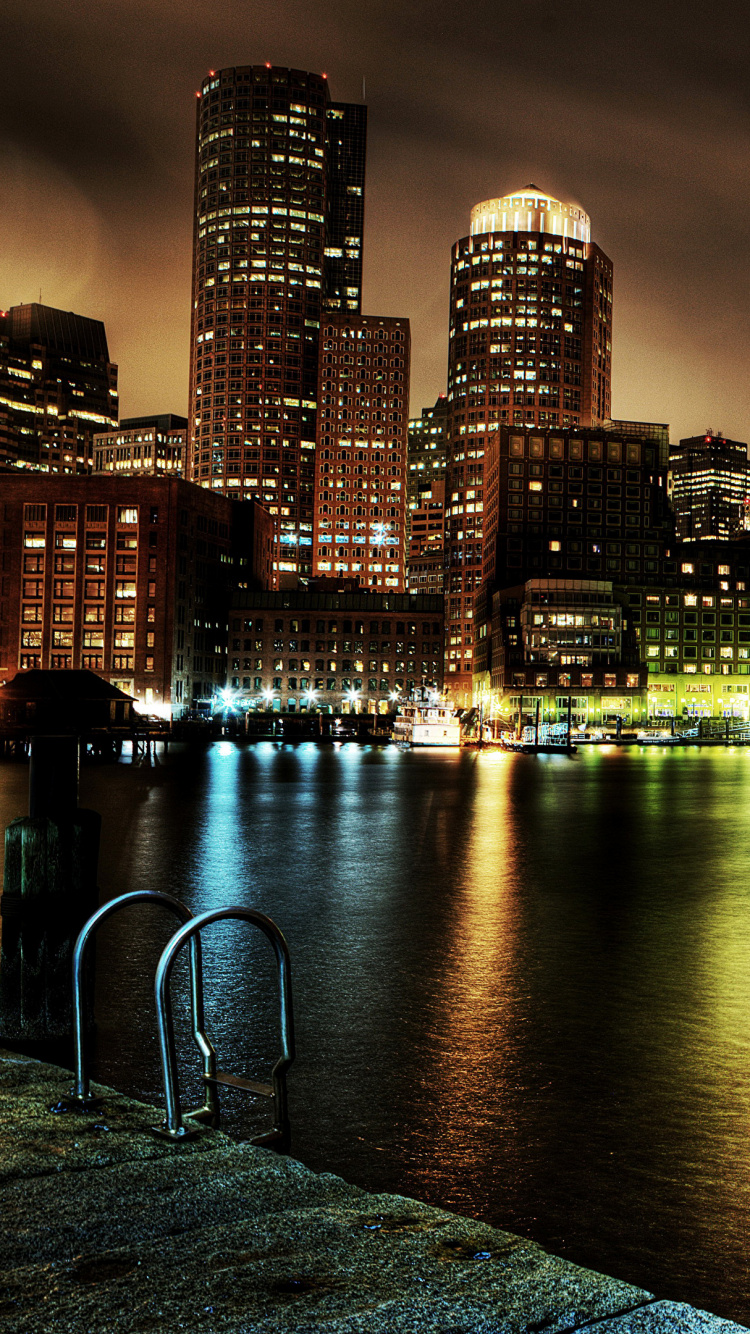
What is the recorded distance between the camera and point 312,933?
14719 millimetres

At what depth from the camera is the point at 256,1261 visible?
4344mm

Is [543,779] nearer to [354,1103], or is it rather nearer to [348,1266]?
[354,1103]

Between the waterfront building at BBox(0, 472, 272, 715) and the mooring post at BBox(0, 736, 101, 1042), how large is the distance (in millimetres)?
172356

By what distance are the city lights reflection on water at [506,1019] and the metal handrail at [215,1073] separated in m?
0.30

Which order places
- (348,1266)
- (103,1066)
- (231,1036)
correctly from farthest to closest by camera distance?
(231,1036)
(103,1066)
(348,1266)

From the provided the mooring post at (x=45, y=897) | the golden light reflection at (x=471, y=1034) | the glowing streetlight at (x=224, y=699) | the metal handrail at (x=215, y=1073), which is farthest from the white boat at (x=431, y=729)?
the metal handrail at (x=215, y=1073)

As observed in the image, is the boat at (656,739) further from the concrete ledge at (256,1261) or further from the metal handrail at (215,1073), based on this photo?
the concrete ledge at (256,1261)

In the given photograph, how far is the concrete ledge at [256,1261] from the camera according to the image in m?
3.92

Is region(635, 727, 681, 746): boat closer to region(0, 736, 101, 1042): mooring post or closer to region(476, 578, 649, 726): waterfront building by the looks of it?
region(476, 578, 649, 726): waterfront building

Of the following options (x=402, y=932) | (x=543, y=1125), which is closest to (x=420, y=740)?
(x=402, y=932)

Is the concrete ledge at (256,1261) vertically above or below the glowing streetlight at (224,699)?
below

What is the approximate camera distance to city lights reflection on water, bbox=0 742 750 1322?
6422 mm

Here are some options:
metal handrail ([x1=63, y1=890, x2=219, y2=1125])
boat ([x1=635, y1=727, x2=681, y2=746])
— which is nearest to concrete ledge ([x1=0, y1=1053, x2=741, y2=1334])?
metal handrail ([x1=63, y1=890, x2=219, y2=1125])

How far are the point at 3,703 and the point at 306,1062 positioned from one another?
56.9 metres
